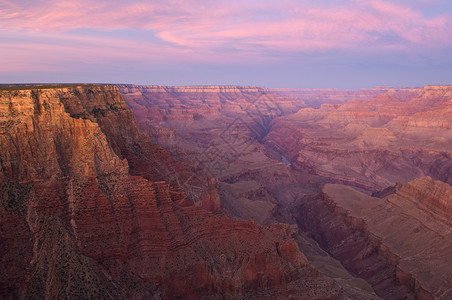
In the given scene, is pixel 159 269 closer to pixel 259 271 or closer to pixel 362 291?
pixel 259 271

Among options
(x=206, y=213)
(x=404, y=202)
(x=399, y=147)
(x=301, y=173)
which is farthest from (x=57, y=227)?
(x=399, y=147)

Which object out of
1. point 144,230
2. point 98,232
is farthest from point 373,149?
point 98,232

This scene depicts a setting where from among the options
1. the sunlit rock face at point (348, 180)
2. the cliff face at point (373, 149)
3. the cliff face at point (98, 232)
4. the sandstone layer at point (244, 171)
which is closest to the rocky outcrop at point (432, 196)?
the sunlit rock face at point (348, 180)

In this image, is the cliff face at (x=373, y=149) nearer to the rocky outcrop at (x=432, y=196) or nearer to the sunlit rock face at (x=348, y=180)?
the sunlit rock face at (x=348, y=180)

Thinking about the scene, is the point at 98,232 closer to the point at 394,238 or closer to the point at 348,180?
the point at 394,238

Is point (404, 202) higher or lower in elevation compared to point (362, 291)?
higher

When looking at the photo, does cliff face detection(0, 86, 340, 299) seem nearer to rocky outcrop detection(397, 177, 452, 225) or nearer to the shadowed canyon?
the shadowed canyon

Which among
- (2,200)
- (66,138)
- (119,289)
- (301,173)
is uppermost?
(66,138)

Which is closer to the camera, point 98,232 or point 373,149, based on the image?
point 98,232
